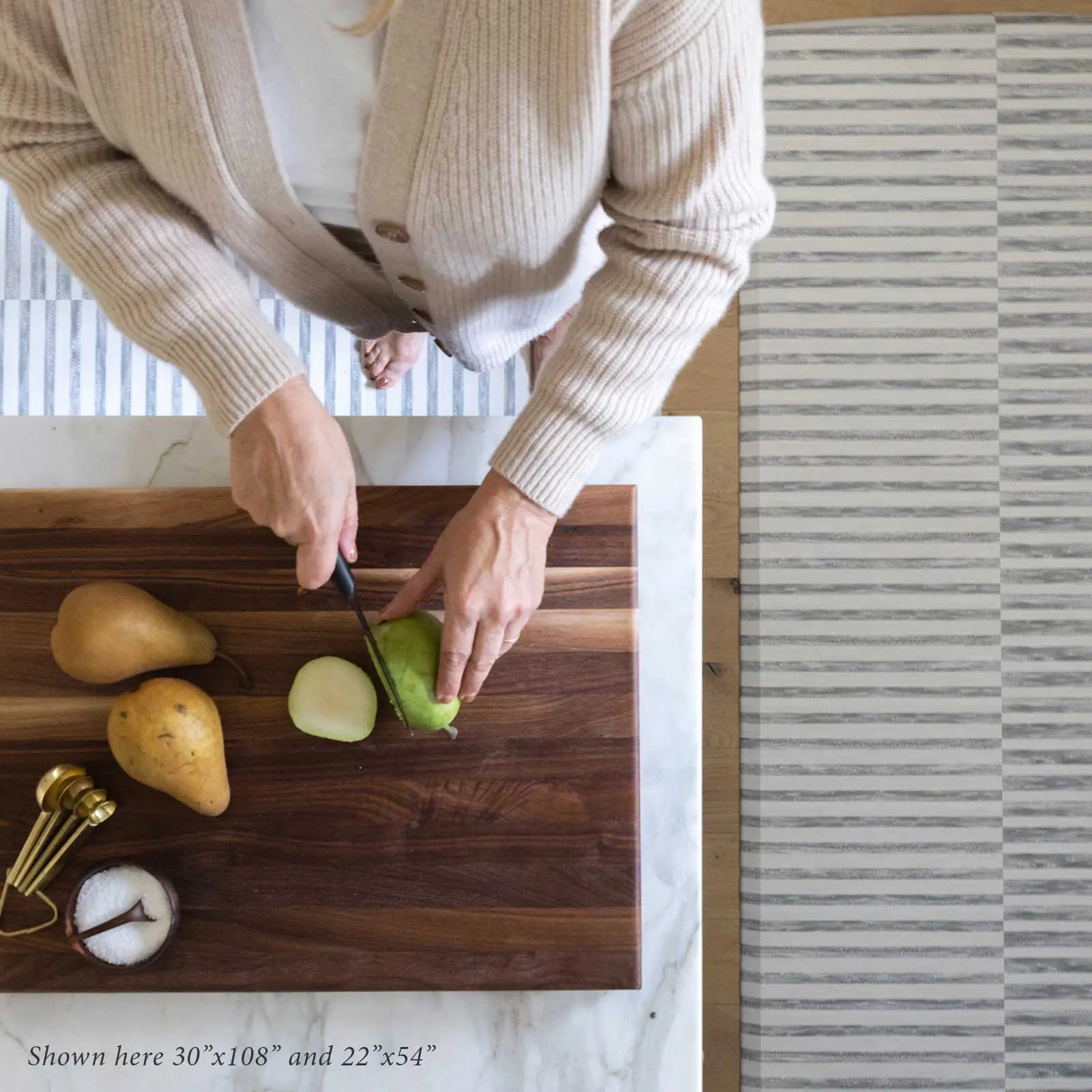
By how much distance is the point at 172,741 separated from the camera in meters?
0.73

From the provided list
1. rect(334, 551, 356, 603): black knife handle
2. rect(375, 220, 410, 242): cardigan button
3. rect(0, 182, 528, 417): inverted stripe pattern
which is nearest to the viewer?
rect(375, 220, 410, 242): cardigan button

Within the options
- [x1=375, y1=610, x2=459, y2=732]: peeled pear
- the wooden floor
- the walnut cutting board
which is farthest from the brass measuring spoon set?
the wooden floor

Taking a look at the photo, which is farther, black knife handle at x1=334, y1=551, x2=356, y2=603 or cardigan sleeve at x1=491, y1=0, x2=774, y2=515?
black knife handle at x1=334, y1=551, x2=356, y2=603

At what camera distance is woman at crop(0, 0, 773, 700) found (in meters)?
0.50

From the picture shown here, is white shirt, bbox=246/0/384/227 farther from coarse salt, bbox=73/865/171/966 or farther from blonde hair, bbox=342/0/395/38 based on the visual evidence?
coarse salt, bbox=73/865/171/966

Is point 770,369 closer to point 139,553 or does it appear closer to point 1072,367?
point 1072,367

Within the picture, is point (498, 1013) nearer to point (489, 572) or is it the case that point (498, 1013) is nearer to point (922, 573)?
point (489, 572)

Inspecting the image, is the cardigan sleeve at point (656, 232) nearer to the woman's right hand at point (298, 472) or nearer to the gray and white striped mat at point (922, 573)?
the woman's right hand at point (298, 472)

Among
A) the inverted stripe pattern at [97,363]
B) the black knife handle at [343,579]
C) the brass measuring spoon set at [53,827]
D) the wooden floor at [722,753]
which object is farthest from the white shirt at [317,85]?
the wooden floor at [722,753]

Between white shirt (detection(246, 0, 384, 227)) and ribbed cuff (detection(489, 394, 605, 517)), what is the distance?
168 millimetres

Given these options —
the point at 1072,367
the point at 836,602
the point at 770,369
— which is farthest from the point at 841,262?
the point at 836,602

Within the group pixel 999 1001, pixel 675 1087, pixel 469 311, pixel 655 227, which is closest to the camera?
pixel 655 227

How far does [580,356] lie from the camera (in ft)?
2.01

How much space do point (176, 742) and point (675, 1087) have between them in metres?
0.47
